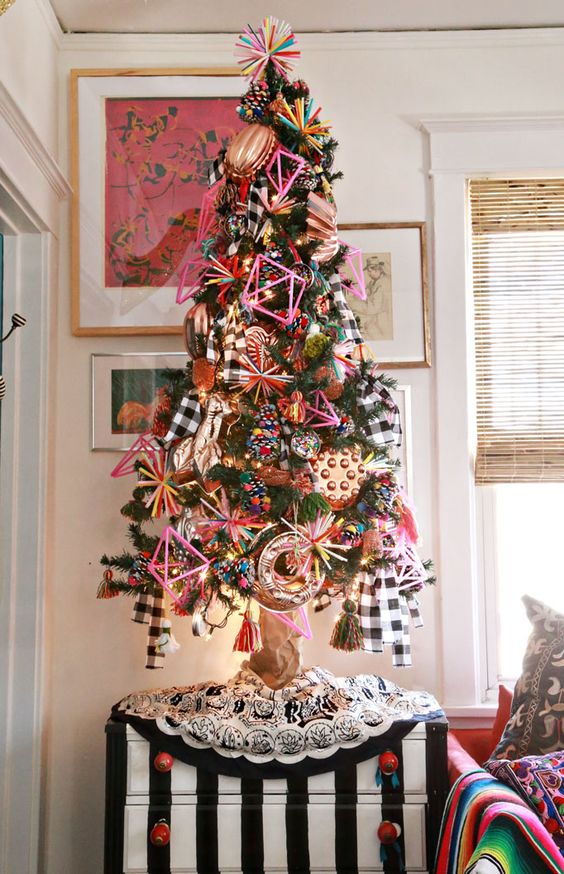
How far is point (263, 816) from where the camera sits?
2.19 meters

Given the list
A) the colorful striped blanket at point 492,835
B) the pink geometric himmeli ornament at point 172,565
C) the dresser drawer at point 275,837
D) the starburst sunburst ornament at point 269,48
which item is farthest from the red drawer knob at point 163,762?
the starburst sunburst ornament at point 269,48

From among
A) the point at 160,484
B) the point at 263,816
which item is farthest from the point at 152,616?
the point at 263,816

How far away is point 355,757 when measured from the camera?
86.4 inches

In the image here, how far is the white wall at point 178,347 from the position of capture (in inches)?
109

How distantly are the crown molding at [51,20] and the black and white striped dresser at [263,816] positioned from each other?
2213 mm

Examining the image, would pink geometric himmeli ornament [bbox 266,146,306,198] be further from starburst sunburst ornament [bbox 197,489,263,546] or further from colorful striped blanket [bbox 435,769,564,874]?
colorful striped blanket [bbox 435,769,564,874]

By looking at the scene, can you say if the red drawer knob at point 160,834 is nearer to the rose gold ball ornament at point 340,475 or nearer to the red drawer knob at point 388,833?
the red drawer knob at point 388,833

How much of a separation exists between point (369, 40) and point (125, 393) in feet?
4.89

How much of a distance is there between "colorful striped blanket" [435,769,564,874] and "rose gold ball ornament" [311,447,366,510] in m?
0.75

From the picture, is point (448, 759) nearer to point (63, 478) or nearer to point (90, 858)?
point (90, 858)

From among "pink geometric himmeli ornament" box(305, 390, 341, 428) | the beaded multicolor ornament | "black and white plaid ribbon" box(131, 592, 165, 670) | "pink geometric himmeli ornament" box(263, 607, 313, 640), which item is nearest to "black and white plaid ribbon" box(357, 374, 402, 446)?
"pink geometric himmeli ornament" box(305, 390, 341, 428)

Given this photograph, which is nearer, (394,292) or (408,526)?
(408,526)

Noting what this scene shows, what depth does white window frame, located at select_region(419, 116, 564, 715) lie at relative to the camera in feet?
9.23

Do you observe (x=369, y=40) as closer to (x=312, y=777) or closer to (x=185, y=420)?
(x=185, y=420)
